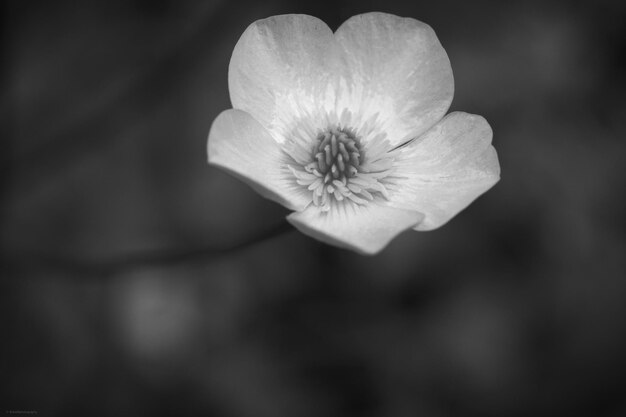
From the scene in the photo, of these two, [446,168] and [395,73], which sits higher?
[395,73]

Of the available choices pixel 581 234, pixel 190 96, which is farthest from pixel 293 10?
pixel 581 234

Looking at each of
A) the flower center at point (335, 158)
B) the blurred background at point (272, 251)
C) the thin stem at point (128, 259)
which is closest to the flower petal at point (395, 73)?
the flower center at point (335, 158)

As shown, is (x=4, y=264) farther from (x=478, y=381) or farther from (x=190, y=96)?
(x=478, y=381)

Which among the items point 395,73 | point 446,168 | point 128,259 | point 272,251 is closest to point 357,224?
point 446,168

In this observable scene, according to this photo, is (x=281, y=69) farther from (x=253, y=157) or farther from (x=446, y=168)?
(x=446, y=168)

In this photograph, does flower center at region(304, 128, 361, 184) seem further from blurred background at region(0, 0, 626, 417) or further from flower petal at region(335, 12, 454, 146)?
blurred background at region(0, 0, 626, 417)

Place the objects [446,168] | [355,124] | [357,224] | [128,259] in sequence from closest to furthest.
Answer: [357,224] → [446,168] → [355,124] → [128,259]
